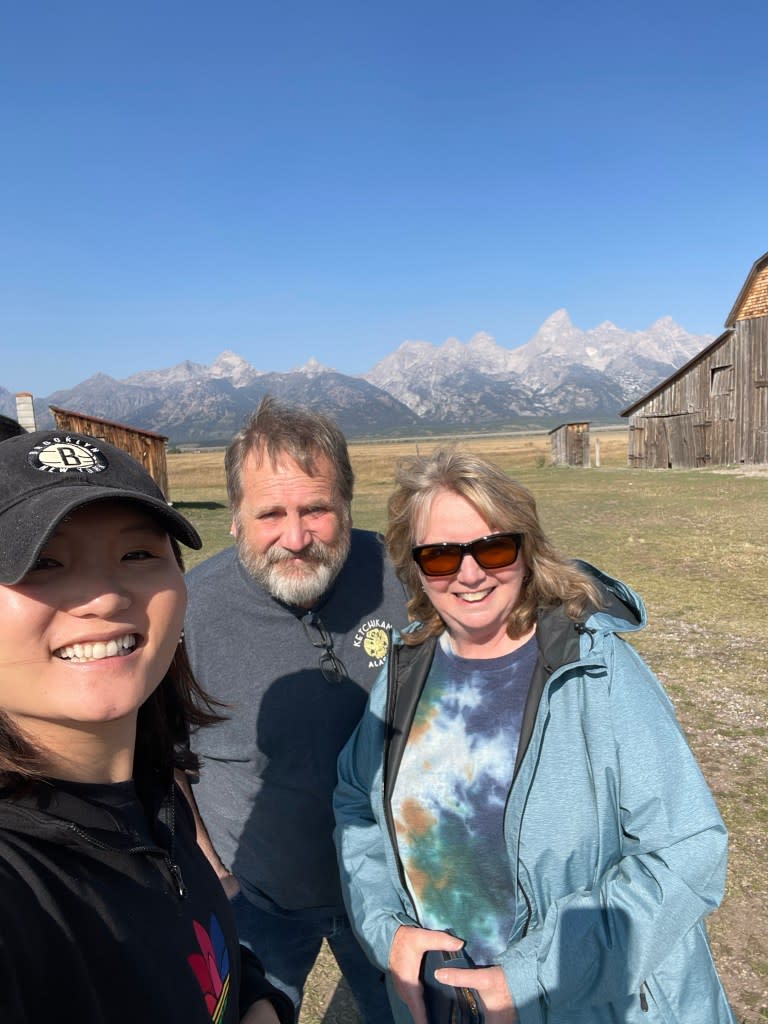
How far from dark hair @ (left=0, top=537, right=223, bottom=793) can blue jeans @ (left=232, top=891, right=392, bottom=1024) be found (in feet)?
3.80

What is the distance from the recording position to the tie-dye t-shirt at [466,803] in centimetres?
200

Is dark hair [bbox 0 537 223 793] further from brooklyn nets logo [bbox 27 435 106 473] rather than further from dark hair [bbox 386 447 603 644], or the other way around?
dark hair [bbox 386 447 603 644]

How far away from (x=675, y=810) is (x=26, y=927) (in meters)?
1.60

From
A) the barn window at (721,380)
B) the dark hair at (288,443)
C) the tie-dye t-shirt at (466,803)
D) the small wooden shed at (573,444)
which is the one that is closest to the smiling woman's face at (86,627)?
the tie-dye t-shirt at (466,803)

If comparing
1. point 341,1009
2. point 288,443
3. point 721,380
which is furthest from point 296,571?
point 721,380

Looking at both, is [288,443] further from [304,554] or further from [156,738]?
[156,738]

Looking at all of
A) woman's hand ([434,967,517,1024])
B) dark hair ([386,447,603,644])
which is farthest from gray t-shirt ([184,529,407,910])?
woman's hand ([434,967,517,1024])

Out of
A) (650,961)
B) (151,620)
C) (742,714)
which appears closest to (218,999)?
(151,620)

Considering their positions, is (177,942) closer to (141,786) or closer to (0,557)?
(141,786)

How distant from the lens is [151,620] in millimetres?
1232

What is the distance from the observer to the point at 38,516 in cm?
108

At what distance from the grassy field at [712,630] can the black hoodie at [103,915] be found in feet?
6.80

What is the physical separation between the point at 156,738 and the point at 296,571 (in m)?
1.06

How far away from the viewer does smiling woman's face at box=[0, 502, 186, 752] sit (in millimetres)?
1082
